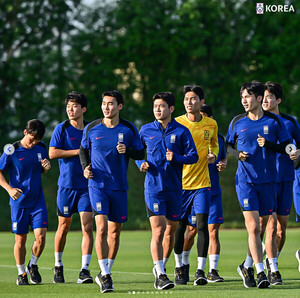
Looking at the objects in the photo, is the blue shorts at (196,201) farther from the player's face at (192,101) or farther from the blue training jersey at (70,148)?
the blue training jersey at (70,148)

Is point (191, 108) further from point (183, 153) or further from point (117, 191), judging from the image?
point (117, 191)

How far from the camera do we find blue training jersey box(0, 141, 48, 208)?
11.6 metres

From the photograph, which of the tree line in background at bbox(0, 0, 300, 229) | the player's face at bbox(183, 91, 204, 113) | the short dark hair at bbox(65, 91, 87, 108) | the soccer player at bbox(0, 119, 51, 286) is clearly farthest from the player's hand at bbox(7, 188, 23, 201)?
the tree line in background at bbox(0, 0, 300, 229)

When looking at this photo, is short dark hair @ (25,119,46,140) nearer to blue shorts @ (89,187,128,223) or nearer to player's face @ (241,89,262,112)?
blue shorts @ (89,187,128,223)

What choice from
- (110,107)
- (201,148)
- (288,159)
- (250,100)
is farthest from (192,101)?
(288,159)

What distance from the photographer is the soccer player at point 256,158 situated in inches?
425

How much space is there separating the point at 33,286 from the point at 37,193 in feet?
4.00

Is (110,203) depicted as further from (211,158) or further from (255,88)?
(255,88)

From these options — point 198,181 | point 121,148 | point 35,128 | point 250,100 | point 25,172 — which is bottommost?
point 198,181

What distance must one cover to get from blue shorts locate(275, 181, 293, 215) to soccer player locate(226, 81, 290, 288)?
0.51 metres

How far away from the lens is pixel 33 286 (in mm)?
11312

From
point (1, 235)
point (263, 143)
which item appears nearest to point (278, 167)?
point (263, 143)

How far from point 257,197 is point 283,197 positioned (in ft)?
2.78

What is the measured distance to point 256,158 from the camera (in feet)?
35.8
